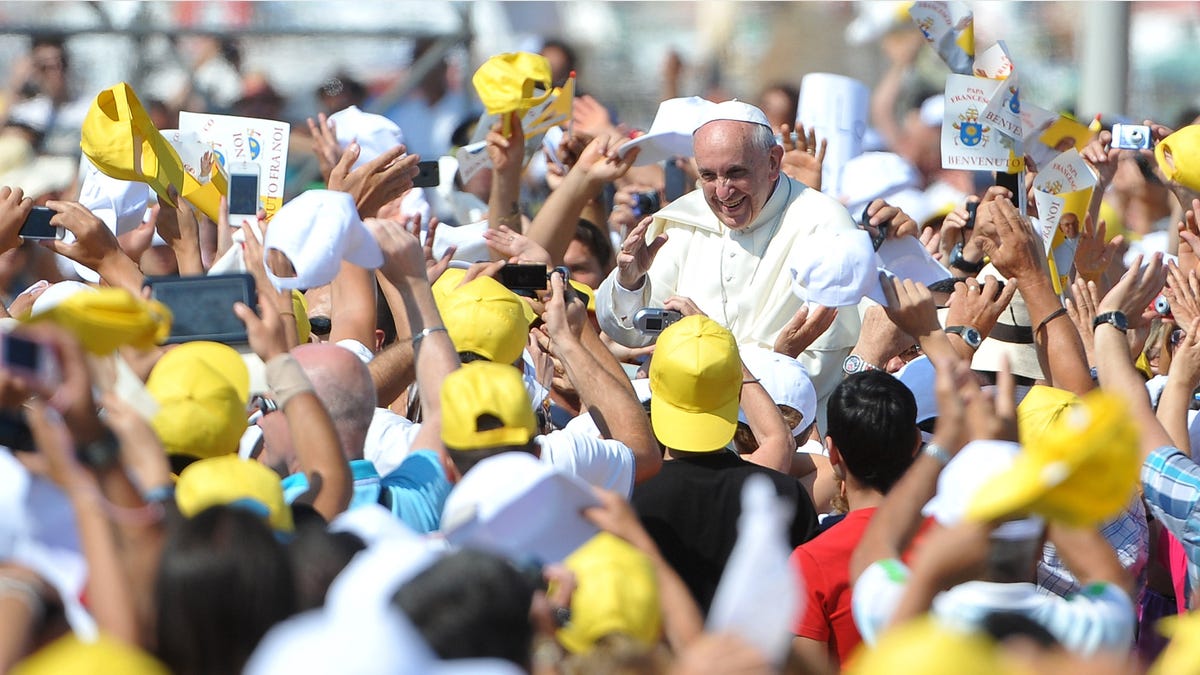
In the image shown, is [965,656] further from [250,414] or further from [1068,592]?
[250,414]

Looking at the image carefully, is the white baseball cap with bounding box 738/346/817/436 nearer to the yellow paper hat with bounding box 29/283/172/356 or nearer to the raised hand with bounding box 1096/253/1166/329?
the raised hand with bounding box 1096/253/1166/329

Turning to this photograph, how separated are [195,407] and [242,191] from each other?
7.19 ft

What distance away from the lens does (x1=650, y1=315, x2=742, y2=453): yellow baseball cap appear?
4.64m

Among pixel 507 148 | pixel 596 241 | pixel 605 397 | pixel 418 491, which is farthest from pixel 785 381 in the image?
pixel 596 241

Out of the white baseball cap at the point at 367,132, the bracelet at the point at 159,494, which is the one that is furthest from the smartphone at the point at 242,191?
the bracelet at the point at 159,494

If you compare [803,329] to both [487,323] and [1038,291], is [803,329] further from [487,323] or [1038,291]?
[487,323]

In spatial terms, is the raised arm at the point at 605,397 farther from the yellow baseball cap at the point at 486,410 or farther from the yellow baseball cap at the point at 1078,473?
the yellow baseball cap at the point at 1078,473

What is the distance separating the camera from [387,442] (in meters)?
4.58

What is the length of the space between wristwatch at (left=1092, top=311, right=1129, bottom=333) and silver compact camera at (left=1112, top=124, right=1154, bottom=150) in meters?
1.59

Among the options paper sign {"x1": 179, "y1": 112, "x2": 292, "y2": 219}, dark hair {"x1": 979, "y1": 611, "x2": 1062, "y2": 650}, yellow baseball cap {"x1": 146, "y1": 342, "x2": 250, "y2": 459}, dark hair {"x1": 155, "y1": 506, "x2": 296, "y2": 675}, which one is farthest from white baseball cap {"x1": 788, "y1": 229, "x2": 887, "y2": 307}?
dark hair {"x1": 155, "y1": 506, "x2": 296, "y2": 675}

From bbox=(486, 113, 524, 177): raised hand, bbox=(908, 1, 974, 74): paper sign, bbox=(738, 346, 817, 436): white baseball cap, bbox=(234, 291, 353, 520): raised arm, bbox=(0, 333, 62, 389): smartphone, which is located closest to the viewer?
bbox=(0, 333, 62, 389): smartphone

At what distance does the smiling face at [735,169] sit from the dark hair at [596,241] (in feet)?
3.29

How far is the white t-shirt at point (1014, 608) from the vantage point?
304 centimetres

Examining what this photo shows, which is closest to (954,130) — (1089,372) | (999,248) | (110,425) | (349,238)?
(999,248)
